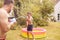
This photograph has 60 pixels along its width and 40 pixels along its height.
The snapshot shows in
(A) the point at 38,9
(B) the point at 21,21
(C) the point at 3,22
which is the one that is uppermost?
(A) the point at 38,9

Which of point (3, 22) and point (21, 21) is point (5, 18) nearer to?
point (3, 22)

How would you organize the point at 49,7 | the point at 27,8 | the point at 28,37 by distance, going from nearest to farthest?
the point at 28,37, the point at 27,8, the point at 49,7

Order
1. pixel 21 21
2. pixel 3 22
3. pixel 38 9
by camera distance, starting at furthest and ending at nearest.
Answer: pixel 38 9, pixel 21 21, pixel 3 22

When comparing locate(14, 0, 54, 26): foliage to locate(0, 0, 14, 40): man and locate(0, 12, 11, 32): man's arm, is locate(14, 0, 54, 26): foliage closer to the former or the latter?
locate(0, 0, 14, 40): man

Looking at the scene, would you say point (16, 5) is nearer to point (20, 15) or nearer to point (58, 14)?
point (20, 15)

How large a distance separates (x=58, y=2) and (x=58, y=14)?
5.27ft

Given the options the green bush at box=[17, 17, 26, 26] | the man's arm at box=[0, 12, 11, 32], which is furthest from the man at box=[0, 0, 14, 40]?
the green bush at box=[17, 17, 26, 26]

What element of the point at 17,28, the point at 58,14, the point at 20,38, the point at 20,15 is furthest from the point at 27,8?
the point at 58,14

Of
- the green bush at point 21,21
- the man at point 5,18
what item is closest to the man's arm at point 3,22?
the man at point 5,18

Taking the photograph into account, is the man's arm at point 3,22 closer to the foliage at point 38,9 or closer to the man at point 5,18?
the man at point 5,18

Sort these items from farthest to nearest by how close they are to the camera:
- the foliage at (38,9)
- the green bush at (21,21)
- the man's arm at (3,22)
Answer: the foliage at (38,9), the green bush at (21,21), the man's arm at (3,22)

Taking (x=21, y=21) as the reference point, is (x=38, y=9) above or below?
above

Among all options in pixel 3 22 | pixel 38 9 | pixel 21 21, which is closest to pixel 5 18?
pixel 3 22

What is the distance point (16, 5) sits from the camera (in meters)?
12.8
